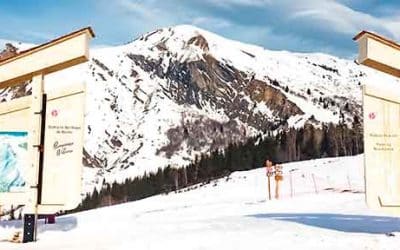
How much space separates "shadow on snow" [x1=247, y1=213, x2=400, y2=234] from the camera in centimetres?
1314

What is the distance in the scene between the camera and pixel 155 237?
12266 millimetres

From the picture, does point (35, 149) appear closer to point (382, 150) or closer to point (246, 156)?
point (382, 150)

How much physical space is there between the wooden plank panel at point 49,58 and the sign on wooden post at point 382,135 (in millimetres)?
5298

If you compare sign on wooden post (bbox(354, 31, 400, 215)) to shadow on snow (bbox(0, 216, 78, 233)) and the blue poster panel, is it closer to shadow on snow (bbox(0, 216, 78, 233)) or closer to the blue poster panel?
shadow on snow (bbox(0, 216, 78, 233))

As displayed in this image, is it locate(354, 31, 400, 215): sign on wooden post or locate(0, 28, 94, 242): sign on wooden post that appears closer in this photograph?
locate(354, 31, 400, 215): sign on wooden post

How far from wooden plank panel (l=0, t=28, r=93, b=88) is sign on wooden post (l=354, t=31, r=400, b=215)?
17.4 ft

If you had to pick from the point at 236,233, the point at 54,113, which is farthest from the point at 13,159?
the point at 236,233

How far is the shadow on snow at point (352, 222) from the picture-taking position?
517 inches

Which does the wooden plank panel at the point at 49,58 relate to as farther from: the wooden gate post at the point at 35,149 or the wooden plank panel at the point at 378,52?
the wooden plank panel at the point at 378,52

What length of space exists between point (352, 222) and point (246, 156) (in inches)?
A: 4021

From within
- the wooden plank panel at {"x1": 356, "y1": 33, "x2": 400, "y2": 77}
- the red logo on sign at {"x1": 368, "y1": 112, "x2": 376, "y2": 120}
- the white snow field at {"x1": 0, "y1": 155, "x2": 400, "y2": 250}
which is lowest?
the white snow field at {"x1": 0, "y1": 155, "x2": 400, "y2": 250}

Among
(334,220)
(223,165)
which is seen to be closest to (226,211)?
(334,220)

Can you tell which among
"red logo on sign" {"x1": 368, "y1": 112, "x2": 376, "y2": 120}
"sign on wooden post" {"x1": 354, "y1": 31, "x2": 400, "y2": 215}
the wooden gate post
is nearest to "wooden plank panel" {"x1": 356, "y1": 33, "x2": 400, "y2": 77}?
"sign on wooden post" {"x1": 354, "y1": 31, "x2": 400, "y2": 215}

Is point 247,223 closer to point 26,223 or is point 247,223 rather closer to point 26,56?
point 26,223
